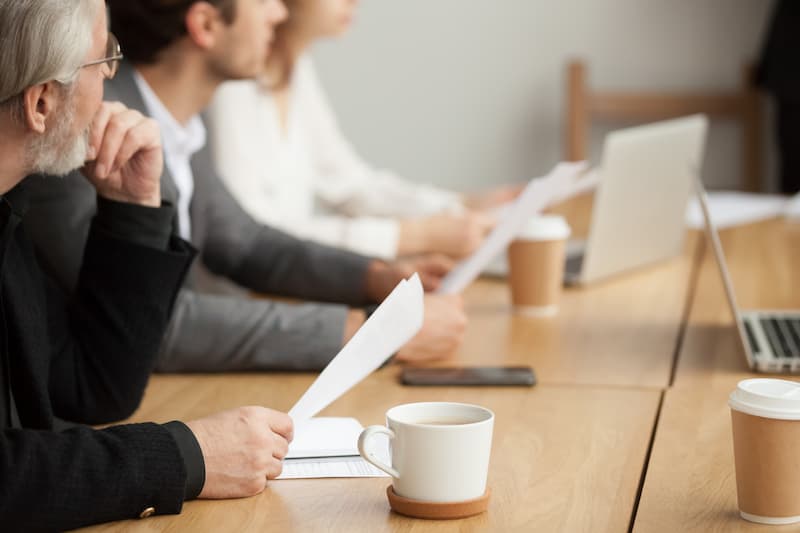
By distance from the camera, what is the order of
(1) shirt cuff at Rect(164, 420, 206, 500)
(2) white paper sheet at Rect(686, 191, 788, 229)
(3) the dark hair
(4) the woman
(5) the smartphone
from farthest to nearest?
(2) white paper sheet at Rect(686, 191, 788, 229) → (4) the woman → (3) the dark hair → (5) the smartphone → (1) shirt cuff at Rect(164, 420, 206, 500)

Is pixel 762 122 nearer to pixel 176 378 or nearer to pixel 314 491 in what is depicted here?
pixel 176 378

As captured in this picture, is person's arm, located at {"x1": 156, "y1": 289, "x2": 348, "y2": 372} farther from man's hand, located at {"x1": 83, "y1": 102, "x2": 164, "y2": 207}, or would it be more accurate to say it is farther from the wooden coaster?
the wooden coaster

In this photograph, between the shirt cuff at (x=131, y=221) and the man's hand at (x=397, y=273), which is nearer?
the shirt cuff at (x=131, y=221)

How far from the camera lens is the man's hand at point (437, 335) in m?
1.48

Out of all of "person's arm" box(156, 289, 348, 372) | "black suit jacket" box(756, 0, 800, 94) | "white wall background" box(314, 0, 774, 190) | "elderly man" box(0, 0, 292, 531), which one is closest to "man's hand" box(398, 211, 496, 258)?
"person's arm" box(156, 289, 348, 372)

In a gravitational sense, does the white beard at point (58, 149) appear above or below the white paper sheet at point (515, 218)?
above

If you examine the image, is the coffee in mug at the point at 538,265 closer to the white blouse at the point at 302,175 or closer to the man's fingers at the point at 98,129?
the white blouse at the point at 302,175

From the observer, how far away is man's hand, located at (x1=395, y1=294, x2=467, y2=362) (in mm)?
1480

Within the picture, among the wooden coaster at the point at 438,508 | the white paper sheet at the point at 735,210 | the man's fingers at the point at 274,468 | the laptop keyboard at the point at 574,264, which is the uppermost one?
the wooden coaster at the point at 438,508

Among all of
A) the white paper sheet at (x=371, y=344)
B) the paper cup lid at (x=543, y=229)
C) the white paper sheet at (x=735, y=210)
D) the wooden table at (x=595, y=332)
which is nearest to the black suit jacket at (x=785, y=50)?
the white paper sheet at (x=735, y=210)

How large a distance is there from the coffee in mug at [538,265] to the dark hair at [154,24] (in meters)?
0.55

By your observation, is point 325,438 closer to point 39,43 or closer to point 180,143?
point 39,43

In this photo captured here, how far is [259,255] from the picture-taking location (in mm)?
1967

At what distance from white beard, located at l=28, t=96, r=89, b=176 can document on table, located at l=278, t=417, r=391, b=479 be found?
1.15ft
